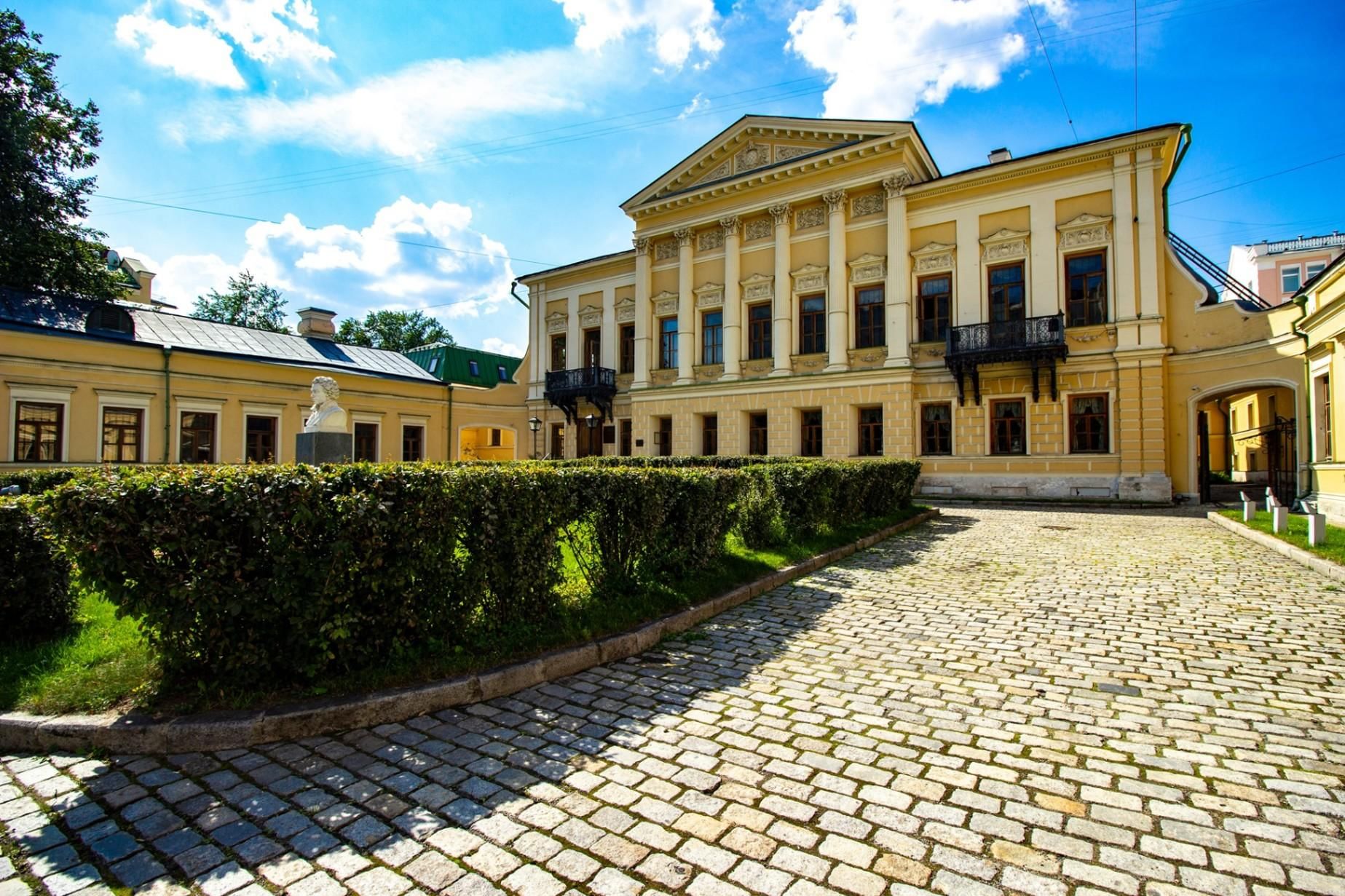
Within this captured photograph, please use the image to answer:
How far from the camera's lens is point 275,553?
3785 mm

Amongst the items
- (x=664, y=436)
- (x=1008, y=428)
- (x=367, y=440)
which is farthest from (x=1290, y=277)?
(x=367, y=440)

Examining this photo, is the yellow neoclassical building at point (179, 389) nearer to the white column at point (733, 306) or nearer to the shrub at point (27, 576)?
the white column at point (733, 306)

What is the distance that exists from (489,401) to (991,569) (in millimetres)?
28405

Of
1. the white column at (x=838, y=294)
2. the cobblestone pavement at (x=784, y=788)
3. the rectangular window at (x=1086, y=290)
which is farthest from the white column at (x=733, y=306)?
the cobblestone pavement at (x=784, y=788)

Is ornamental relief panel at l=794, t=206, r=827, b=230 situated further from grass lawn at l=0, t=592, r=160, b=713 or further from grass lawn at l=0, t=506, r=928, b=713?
grass lawn at l=0, t=592, r=160, b=713

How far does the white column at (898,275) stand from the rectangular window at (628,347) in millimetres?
12837

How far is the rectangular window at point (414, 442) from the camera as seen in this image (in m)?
29.2

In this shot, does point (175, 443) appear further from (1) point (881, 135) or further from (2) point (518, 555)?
(1) point (881, 135)

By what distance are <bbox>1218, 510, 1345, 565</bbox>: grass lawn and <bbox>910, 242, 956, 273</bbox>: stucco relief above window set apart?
12489mm

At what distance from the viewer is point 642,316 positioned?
2986cm

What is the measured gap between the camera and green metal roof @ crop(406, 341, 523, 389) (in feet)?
116

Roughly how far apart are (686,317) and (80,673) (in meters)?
26.1

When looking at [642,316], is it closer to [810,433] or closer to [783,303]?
[783,303]

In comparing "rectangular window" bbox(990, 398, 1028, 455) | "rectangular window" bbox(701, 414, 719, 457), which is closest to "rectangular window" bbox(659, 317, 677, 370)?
"rectangular window" bbox(701, 414, 719, 457)
